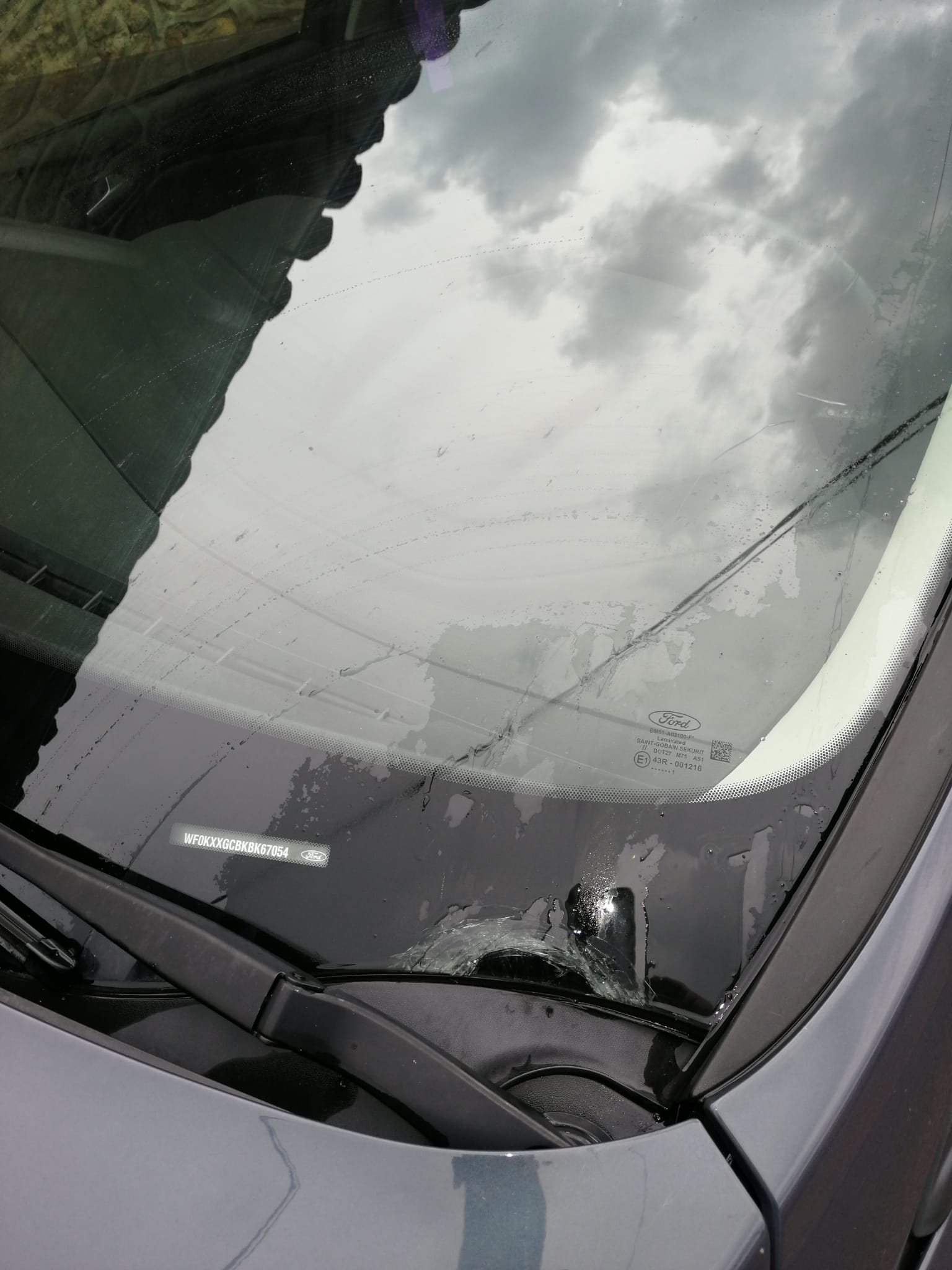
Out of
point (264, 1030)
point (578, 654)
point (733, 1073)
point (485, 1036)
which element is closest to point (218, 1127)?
point (264, 1030)

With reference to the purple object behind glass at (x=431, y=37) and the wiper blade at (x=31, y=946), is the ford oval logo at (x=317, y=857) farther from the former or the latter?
the purple object behind glass at (x=431, y=37)

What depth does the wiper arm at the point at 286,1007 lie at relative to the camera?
2.97 ft

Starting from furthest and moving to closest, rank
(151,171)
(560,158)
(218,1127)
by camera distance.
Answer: (151,171) < (560,158) < (218,1127)

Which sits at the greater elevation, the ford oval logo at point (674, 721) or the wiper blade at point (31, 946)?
the ford oval logo at point (674, 721)

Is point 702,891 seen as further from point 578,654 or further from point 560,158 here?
point 560,158

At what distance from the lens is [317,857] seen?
Answer: 110 cm

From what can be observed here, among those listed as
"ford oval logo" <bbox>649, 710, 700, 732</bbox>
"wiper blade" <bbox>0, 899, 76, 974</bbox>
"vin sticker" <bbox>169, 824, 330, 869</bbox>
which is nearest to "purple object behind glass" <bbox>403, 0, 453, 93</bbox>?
"ford oval logo" <bbox>649, 710, 700, 732</bbox>

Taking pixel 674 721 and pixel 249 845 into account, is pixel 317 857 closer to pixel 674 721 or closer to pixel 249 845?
pixel 249 845

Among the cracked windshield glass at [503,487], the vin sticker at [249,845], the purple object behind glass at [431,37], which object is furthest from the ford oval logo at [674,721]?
the purple object behind glass at [431,37]

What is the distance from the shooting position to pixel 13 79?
5.61ft

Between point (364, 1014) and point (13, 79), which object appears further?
point (13, 79)

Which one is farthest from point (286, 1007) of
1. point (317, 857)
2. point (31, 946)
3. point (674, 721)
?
point (674, 721)

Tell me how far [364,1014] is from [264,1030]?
0.33 feet

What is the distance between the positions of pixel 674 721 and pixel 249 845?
1.60 feet
